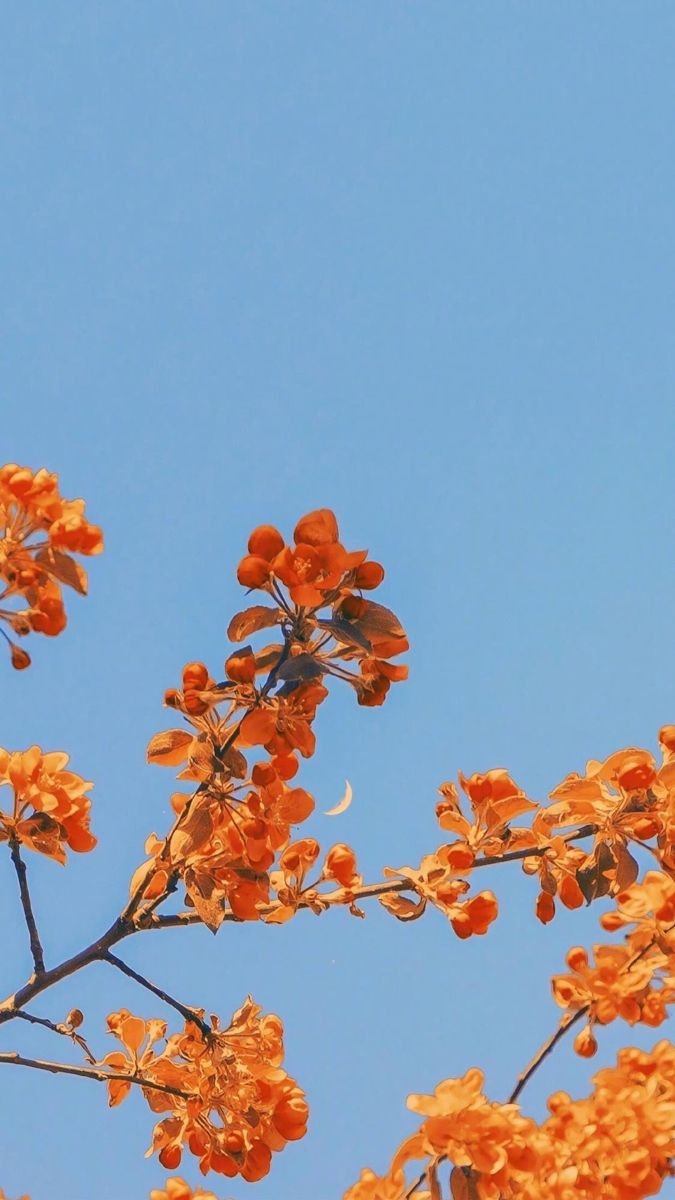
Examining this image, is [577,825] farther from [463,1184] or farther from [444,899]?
[463,1184]

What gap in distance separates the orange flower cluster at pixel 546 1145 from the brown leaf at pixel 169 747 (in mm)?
829

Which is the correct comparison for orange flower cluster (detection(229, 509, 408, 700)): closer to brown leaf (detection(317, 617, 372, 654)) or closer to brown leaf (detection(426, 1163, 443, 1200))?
brown leaf (detection(317, 617, 372, 654))

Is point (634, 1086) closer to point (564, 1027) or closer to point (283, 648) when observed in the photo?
point (564, 1027)

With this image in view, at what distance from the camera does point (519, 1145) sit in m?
2.16

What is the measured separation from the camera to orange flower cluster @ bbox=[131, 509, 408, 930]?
7.41 ft

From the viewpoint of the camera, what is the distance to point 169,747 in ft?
8.43

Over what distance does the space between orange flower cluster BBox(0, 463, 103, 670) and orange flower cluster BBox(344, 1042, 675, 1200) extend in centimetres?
111

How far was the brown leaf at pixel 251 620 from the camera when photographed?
7.62 feet

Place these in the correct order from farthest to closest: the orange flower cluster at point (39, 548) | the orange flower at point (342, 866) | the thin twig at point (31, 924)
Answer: the orange flower at point (342, 866), the thin twig at point (31, 924), the orange flower cluster at point (39, 548)

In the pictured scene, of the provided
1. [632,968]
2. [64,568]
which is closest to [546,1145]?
[632,968]

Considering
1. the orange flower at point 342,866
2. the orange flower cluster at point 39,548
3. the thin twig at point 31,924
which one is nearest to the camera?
the orange flower cluster at point 39,548

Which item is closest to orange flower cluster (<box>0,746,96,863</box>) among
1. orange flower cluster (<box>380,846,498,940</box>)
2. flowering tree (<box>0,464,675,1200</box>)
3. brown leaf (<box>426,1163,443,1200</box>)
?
flowering tree (<box>0,464,675,1200</box>)

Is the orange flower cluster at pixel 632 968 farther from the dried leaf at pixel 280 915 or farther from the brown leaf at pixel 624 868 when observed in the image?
the dried leaf at pixel 280 915

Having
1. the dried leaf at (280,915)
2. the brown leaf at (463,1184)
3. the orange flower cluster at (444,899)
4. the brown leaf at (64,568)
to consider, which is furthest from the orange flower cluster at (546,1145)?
the brown leaf at (64,568)
